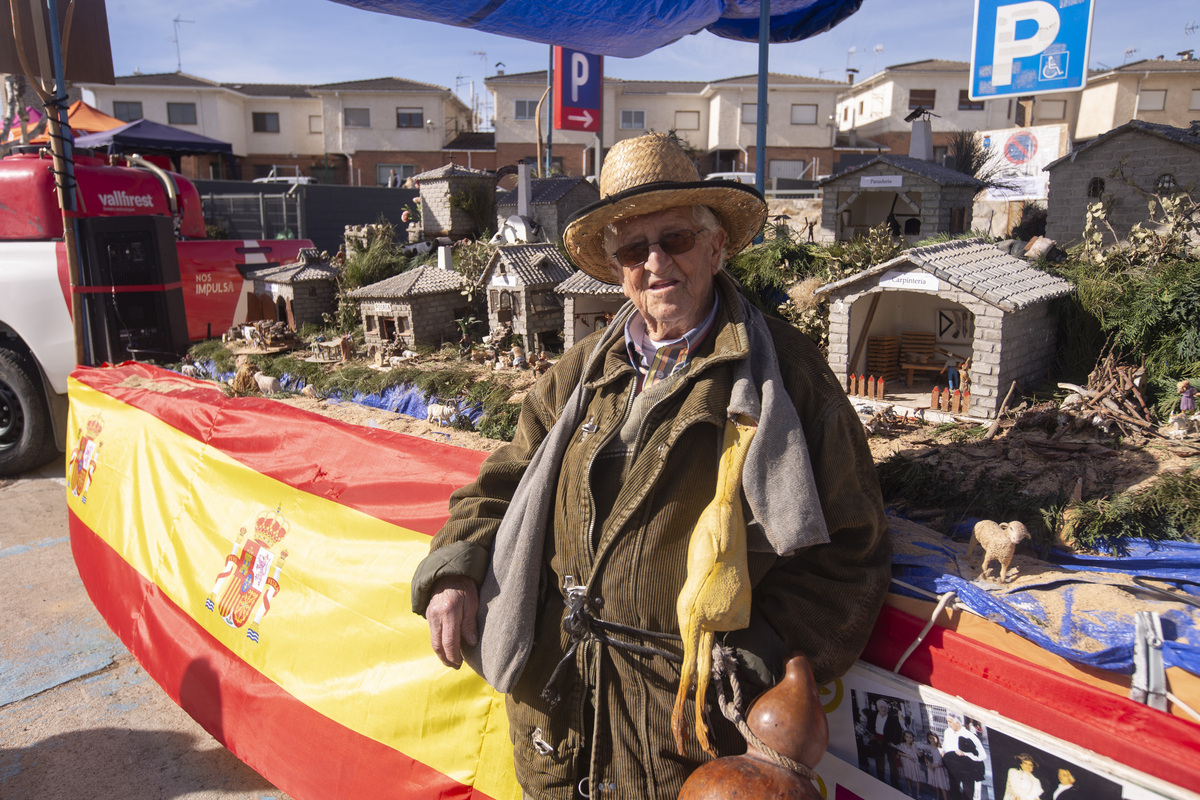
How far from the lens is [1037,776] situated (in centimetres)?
157

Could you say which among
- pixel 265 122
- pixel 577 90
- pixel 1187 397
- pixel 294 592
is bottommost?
pixel 294 592

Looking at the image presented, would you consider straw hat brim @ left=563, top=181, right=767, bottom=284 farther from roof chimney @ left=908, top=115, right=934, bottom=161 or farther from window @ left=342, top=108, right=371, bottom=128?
window @ left=342, top=108, right=371, bottom=128

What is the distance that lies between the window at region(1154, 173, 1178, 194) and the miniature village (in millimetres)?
335

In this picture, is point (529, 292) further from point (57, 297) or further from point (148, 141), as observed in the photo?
point (148, 141)

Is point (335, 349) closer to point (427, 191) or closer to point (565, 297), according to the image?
point (565, 297)

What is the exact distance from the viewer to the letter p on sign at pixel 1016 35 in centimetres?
654

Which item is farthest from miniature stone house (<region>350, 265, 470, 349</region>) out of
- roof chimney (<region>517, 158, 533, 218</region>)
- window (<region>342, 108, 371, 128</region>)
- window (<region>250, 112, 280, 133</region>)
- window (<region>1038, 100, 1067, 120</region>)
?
window (<region>1038, 100, 1067, 120</region>)

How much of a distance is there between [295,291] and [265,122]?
3239 cm

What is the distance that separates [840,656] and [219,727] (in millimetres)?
2989

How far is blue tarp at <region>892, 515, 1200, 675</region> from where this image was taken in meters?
1.54

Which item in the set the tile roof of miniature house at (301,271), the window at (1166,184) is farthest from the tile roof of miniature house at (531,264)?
the window at (1166,184)

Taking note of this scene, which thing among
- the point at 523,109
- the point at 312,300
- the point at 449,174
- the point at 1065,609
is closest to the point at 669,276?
the point at 1065,609

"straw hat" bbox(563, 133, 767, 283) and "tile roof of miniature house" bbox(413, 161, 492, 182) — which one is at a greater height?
"tile roof of miniature house" bbox(413, 161, 492, 182)

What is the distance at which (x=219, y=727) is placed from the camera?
3344 millimetres
